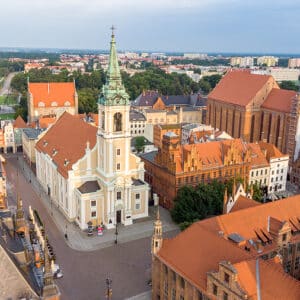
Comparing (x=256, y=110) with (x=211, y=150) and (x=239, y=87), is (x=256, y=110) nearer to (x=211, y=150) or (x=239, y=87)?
(x=239, y=87)

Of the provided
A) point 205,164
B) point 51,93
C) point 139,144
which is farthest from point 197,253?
point 51,93

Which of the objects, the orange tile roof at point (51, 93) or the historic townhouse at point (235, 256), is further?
→ the orange tile roof at point (51, 93)

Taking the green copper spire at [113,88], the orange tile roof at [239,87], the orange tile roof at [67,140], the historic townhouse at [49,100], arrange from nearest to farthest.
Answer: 1. the green copper spire at [113,88]
2. the orange tile roof at [67,140]
3. the orange tile roof at [239,87]
4. the historic townhouse at [49,100]

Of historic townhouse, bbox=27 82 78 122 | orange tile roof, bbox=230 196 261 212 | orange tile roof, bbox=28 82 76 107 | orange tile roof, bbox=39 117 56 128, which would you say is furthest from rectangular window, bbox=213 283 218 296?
orange tile roof, bbox=28 82 76 107

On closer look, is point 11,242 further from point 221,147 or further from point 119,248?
point 221,147

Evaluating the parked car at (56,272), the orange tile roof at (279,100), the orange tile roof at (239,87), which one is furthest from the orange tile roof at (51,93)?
the parked car at (56,272)

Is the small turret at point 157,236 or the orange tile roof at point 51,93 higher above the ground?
the orange tile roof at point 51,93

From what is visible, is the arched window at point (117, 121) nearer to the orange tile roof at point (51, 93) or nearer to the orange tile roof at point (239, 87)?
the orange tile roof at point (239, 87)

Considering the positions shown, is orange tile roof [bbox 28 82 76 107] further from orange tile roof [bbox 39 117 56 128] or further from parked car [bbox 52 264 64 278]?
parked car [bbox 52 264 64 278]
